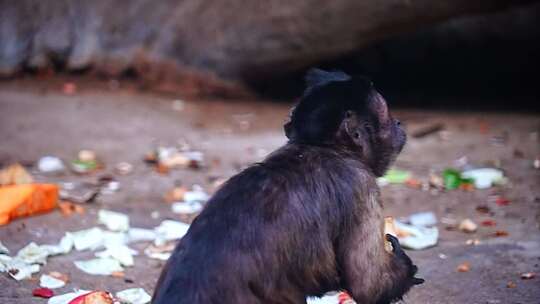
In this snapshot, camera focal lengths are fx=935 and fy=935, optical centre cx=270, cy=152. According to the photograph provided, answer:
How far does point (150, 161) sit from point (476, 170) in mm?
2422

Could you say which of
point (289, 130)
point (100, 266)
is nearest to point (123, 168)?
point (100, 266)

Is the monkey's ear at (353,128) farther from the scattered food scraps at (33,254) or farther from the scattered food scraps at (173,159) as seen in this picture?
the scattered food scraps at (173,159)

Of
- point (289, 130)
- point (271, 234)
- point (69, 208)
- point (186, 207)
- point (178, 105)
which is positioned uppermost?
point (289, 130)

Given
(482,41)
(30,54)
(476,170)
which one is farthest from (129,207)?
(482,41)

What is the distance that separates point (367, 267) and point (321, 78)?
0.77 m

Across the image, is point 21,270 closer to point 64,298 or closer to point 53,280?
point 53,280

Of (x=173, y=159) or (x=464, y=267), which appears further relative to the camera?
(x=173, y=159)

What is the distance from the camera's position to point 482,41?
962 centimetres

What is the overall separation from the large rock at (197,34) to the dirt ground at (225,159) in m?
0.29

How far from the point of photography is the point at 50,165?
6910mm

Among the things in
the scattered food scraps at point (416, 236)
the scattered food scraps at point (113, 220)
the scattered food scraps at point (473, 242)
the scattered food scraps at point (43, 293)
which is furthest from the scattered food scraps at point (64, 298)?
the scattered food scraps at point (473, 242)

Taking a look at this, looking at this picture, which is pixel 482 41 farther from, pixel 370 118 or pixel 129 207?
pixel 370 118

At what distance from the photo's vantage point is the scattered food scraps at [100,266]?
470 centimetres

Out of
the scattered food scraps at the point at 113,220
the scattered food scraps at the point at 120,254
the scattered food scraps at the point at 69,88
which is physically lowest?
the scattered food scraps at the point at 69,88
